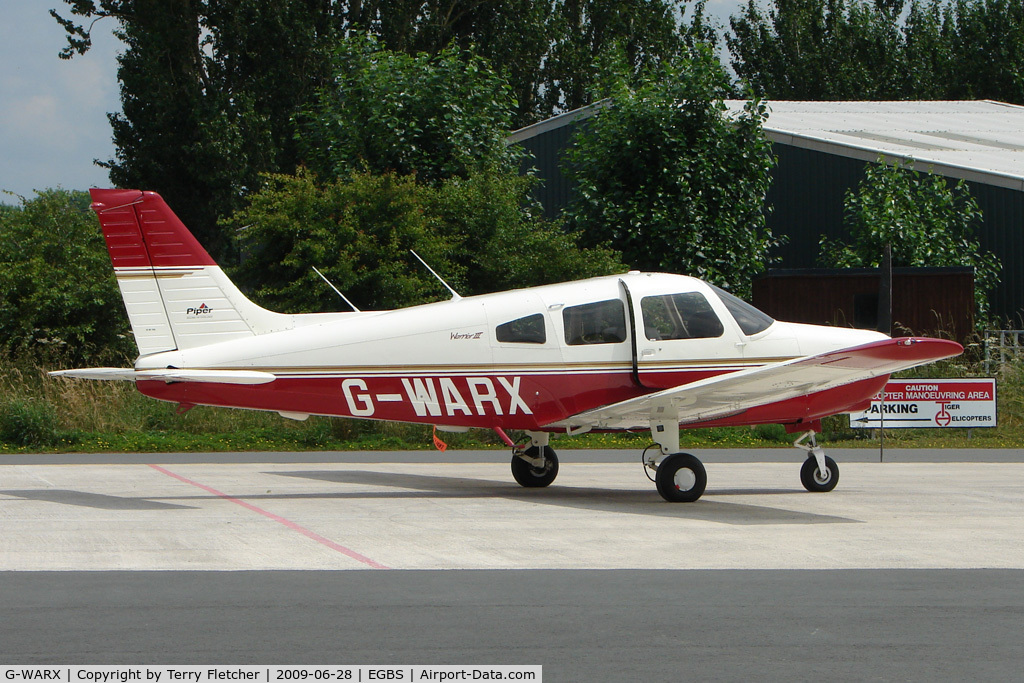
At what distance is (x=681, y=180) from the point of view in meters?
25.1

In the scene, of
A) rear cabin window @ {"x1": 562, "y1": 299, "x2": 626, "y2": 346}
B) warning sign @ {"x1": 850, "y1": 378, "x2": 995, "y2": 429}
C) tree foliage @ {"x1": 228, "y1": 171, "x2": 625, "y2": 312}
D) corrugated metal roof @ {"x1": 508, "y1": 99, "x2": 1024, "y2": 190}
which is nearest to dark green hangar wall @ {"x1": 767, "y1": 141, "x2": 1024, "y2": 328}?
corrugated metal roof @ {"x1": 508, "y1": 99, "x2": 1024, "y2": 190}

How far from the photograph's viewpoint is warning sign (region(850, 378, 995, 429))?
17.5m

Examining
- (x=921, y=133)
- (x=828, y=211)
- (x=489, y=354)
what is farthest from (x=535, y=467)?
(x=921, y=133)

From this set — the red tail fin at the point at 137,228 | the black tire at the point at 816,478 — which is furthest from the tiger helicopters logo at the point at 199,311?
the black tire at the point at 816,478

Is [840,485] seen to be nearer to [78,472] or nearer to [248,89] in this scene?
[78,472]

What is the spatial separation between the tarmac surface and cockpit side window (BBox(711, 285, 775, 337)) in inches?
73.6

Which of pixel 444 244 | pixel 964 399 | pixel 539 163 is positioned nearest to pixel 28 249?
pixel 444 244

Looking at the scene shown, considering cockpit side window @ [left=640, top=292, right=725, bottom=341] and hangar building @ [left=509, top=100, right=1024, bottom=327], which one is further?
hangar building @ [left=509, top=100, right=1024, bottom=327]

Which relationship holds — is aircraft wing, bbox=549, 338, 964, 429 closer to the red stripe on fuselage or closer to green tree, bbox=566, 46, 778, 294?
the red stripe on fuselage

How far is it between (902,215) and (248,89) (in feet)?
85.5

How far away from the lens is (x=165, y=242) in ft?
37.7

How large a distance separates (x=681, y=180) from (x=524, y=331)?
14.3 m

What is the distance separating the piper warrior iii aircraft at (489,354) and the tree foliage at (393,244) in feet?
28.4

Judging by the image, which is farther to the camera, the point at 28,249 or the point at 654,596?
the point at 28,249
